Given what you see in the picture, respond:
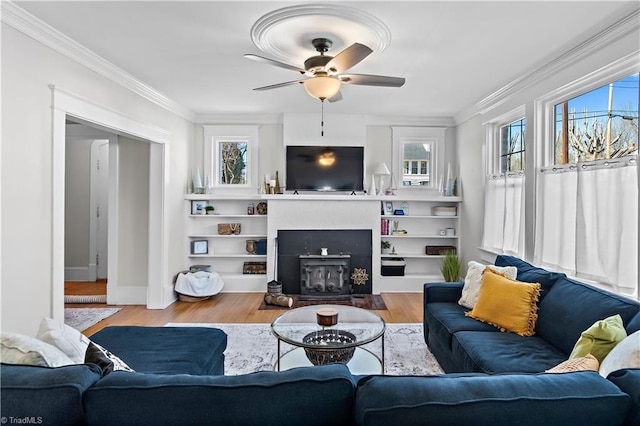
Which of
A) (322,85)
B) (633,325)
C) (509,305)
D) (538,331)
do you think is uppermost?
(322,85)

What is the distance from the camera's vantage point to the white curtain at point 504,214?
3863 mm

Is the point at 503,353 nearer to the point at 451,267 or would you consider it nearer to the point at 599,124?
the point at 599,124

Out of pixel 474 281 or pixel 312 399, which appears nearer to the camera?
pixel 312 399

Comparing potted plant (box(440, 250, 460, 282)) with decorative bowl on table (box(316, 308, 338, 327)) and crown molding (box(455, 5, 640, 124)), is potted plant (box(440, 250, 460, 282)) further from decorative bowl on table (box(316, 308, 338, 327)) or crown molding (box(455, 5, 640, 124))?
decorative bowl on table (box(316, 308, 338, 327))

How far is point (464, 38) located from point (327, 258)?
330 cm

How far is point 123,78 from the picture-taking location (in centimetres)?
358

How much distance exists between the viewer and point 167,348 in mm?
2139

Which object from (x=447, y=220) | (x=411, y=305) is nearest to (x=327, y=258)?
(x=411, y=305)

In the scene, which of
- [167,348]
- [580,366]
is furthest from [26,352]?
[580,366]

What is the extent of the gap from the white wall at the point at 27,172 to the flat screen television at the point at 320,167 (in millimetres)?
2886

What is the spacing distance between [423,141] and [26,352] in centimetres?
538

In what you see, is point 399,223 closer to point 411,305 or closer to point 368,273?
point 368,273

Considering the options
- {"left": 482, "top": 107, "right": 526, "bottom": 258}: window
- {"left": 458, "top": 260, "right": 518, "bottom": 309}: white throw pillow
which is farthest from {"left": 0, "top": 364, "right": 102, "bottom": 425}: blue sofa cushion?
{"left": 482, "top": 107, "right": 526, "bottom": 258}: window

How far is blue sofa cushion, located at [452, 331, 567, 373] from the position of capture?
2020mm
